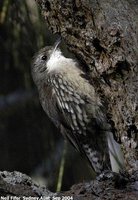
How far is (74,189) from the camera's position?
108 inches

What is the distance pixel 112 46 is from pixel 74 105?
159cm

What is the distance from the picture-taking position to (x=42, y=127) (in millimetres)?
4883

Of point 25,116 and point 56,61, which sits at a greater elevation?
point 56,61

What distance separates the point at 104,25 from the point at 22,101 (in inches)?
86.2

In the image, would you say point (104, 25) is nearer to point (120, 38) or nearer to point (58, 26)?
point (120, 38)

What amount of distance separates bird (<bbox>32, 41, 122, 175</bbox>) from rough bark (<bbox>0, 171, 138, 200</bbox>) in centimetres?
150

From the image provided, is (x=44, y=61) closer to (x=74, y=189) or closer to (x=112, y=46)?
(x=112, y=46)

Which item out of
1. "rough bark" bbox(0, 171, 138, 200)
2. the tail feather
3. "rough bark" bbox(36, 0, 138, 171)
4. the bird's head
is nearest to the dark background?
the bird's head

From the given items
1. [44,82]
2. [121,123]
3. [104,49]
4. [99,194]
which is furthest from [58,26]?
[44,82]

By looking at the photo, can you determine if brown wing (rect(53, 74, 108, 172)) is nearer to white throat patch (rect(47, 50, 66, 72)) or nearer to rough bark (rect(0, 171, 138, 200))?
white throat patch (rect(47, 50, 66, 72))

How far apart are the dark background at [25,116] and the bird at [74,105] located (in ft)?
0.37

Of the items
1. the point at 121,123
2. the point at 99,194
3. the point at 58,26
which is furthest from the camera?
the point at 58,26

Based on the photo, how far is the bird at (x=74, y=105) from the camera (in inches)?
173

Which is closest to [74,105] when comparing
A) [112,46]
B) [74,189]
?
[112,46]
